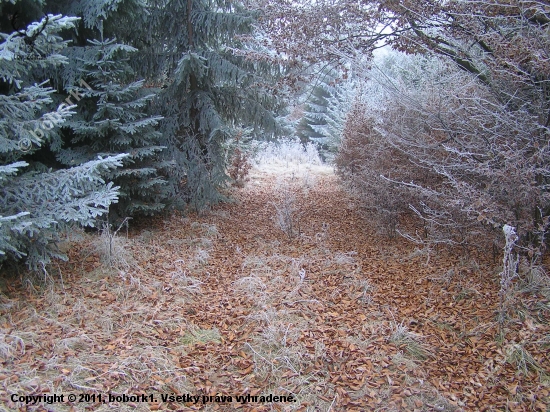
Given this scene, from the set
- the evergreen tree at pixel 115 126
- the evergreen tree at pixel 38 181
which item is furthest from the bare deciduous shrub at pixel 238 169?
the evergreen tree at pixel 38 181

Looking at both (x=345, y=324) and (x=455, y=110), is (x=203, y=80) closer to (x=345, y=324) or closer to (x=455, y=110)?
(x=455, y=110)

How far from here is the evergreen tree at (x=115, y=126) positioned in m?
4.79

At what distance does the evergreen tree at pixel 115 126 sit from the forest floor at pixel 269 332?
811mm

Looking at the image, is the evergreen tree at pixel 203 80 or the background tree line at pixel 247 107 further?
the evergreen tree at pixel 203 80

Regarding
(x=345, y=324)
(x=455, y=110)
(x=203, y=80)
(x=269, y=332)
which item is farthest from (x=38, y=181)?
(x=455, y=110)

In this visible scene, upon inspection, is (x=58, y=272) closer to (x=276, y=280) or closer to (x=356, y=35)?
(x=276, y=280)

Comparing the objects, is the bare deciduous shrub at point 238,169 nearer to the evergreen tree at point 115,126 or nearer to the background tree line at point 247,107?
the background tree line at point 247,107

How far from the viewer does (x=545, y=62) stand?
11.2ft

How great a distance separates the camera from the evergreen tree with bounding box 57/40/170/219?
15.7ft

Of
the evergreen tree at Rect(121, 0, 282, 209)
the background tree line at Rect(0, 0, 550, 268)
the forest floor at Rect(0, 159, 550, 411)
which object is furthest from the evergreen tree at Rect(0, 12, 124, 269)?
the evergreen tree at Rect(121, 0, 282, 209)

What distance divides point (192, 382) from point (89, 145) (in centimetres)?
371

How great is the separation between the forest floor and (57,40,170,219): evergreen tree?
81cm

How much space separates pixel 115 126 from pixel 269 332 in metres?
3.26

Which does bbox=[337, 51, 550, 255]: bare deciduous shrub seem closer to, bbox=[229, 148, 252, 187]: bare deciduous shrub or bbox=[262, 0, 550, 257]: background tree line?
bbox=[262, 0, 550, 257]: background tree line
